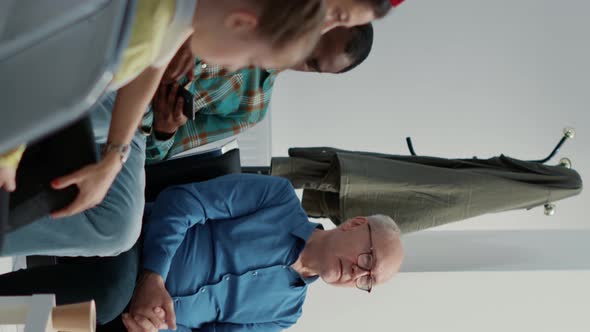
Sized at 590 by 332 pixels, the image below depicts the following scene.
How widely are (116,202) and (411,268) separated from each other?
2109mm

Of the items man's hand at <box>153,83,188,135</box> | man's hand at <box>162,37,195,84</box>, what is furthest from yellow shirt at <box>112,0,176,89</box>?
man's hand at <box>153,83,188,135</box>

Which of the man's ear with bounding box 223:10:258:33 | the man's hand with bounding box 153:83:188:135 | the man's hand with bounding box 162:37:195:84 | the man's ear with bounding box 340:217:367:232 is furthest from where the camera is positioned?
the man's ear with bounding box 340:217:367:232

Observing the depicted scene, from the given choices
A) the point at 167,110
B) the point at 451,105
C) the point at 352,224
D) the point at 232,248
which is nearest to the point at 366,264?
the point at 352,224

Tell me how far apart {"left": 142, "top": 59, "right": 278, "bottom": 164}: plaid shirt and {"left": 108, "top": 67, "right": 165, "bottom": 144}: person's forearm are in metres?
0.72

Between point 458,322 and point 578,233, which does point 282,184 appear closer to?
point 458,322

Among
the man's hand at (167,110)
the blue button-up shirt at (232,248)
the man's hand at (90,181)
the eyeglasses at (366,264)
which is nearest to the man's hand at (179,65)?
the man's hand at (167,110)

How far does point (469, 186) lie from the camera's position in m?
2.58

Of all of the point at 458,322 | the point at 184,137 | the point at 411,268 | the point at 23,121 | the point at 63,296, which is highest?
the point at 23,121

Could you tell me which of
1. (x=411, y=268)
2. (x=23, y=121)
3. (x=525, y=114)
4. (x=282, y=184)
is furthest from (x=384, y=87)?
(x=23, y=121)

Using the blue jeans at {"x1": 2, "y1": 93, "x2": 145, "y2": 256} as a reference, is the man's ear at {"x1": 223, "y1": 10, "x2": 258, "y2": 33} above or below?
above

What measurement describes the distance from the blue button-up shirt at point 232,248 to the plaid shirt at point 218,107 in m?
0.13

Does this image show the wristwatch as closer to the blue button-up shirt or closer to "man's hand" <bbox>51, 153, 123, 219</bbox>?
"man's hand" <bbox>51, 153, 123, 219</bbox>

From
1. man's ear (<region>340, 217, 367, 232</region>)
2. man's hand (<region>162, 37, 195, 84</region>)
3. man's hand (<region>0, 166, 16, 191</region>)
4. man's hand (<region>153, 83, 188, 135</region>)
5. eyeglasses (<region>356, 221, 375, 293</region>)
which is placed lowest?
eyeglasses (<region>356, 221, 375, 293</region>)

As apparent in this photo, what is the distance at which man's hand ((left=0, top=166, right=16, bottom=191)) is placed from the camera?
94cm
